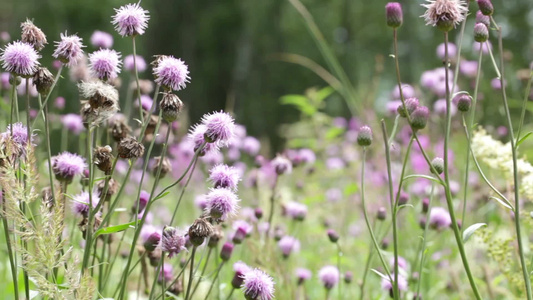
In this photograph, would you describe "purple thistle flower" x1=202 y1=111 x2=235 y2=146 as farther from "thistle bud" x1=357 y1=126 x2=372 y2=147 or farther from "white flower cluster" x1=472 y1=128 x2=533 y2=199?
"white flower cluster" x1=472 y1=128 x2=533 y2=199

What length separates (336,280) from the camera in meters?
2.24

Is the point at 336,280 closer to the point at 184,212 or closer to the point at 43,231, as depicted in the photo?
the point at 43,231

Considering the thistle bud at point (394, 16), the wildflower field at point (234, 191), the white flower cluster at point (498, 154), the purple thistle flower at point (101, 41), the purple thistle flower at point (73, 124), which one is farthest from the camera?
the purple thistle flower at point (73, 124)

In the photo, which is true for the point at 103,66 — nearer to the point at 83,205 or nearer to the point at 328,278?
the point at 83,205

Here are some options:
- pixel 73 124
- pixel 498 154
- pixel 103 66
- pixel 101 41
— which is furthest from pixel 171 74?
pixel 73 124

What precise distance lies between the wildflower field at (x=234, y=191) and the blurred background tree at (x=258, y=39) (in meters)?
11.0

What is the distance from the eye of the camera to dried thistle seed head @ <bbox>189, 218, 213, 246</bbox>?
1190mm

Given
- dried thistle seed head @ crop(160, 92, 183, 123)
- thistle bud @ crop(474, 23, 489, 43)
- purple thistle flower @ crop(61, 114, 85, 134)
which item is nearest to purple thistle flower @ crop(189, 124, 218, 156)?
dried thistle seed head @ crop(160, 92, 183, 123)

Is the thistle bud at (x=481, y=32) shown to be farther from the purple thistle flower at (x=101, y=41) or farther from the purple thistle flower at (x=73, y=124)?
the purple thistle flower at (x=73, y=124)

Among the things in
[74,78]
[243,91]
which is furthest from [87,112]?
[243,91]

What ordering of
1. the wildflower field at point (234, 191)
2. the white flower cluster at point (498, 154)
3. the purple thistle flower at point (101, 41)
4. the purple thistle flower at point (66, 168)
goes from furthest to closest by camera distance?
1. the purple thistle flower at point (101, 41)
2. the white flower cluster at point (498, 154)
3. the purple thistle flower at point (66, 168)
4. the wildflower field at point (234, 191)

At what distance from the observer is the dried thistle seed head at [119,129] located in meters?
1.45

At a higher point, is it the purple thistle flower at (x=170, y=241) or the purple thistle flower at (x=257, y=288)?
the purple thistle flower at (x=170, y=241)

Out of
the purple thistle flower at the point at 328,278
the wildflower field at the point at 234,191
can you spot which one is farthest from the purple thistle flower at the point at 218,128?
the purple thistle flower at the point at 328,278
